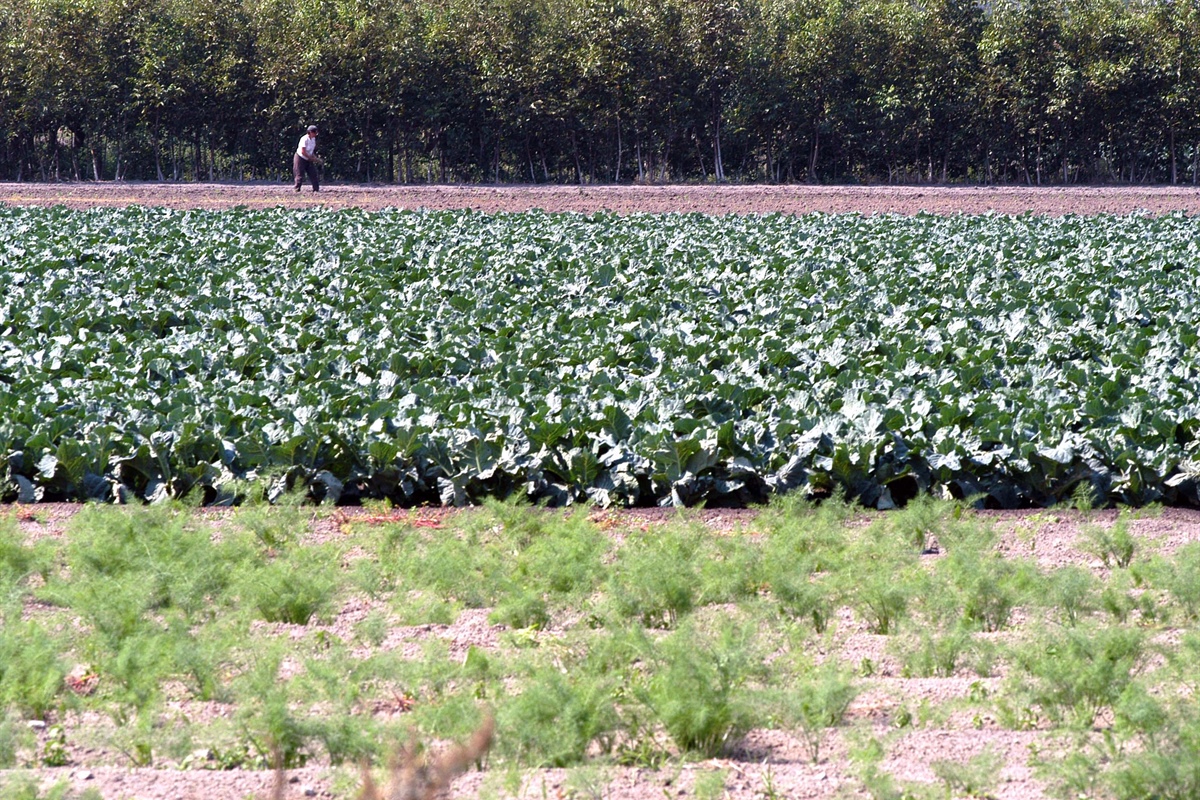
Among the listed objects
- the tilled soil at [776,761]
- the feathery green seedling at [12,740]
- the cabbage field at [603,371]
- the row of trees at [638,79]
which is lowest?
the tilled soil at [776,761]

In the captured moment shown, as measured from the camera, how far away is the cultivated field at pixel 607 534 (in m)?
3.93

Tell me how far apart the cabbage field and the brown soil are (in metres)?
11.1

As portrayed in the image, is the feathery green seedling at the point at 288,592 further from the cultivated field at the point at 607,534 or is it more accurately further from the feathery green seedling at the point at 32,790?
the feathery green seedling at the point at 32,790

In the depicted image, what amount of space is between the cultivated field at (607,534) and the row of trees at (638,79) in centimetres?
3152

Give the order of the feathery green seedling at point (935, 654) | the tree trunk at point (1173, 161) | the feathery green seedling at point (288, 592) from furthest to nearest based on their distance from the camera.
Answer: the tree trunk at point (1173, 161)
the feathery green seedling at point (288, 592)
the feathery green seedling at point (935, 654)

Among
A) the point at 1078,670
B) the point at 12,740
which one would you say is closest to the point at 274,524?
the point at 12,740

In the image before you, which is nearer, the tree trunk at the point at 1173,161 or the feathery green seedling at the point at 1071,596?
the feathery green seedling at the point at 1071,596

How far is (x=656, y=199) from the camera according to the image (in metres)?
30.9

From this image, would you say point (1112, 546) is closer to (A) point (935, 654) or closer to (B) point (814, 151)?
(A) point (935, 654)

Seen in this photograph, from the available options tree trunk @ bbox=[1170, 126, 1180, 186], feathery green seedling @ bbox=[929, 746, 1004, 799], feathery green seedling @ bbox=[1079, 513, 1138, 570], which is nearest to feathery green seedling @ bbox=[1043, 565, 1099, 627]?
feathery green seedling @ bbox=[1079, 513, 1138, 570]

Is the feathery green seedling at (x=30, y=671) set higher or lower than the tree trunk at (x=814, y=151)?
lower

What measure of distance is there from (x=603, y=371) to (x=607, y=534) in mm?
2918

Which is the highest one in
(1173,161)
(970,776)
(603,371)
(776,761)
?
(1173,161)

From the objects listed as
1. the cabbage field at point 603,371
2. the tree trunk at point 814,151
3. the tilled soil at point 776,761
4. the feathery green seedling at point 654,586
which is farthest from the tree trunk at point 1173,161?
the tilled soil at point 776,761
